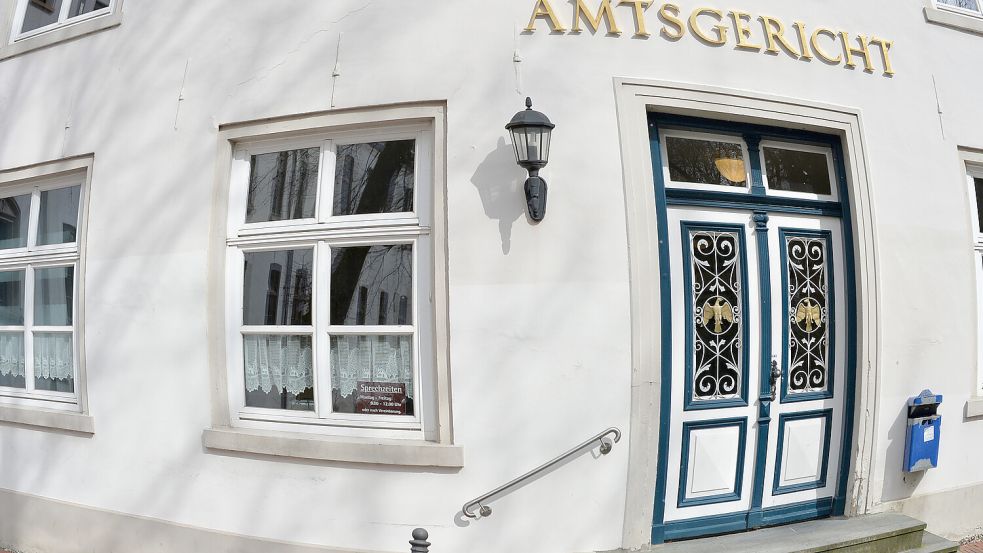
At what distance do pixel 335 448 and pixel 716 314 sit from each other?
2.78 m

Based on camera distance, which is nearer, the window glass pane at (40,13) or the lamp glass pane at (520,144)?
the lamp glass pane at (520,144)

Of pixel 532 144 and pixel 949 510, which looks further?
pixel 949 510

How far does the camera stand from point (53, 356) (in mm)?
5797

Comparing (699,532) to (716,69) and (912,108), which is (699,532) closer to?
(716,69)

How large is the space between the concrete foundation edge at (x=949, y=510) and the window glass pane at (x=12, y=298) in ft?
24.5

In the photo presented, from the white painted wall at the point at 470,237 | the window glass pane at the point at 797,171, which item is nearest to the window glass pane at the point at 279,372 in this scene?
the white painted wall at the point at 470,237

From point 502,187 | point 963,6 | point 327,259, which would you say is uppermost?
point 963,6

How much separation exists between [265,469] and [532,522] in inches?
72.7

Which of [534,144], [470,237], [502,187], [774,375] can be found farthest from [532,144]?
[774,375]

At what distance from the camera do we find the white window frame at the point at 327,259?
4453 mm

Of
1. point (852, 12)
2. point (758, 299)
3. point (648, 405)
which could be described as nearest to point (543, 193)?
point (648, 405)

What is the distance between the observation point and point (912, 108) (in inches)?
209

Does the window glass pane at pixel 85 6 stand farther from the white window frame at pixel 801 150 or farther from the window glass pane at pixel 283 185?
the white window frame at pixel 801 150

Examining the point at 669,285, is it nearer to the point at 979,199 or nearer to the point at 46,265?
the point at 979,199
